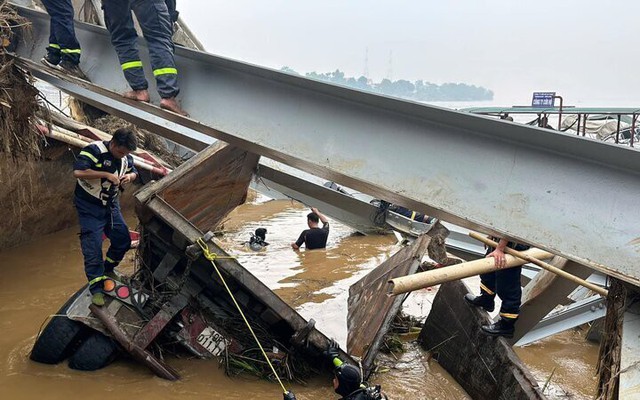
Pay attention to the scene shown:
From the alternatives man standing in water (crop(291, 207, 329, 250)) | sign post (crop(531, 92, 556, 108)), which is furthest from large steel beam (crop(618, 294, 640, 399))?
sign post (crop(531, 92, 556, 108))

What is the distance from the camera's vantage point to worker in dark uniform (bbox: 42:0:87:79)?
4172 millimetres

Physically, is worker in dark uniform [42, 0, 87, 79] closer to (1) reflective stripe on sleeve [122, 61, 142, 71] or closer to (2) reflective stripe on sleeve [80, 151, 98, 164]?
(2) reflective stripe on sleeve [80, 151, 98, 164]

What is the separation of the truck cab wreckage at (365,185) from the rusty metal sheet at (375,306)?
2 centimetres

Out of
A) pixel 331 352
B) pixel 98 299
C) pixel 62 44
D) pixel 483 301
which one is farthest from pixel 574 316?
pixel 62 44

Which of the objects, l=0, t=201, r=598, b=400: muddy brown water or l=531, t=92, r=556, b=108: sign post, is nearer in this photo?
l=0, t=201, r=598, b=400: muddy brown water

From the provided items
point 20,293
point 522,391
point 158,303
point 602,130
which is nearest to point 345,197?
point 158,303

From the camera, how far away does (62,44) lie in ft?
13.8

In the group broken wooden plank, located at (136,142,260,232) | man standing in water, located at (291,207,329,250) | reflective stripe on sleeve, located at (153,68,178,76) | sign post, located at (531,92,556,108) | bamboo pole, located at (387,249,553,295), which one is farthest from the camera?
man standing in water, located at (291,207,329,250)

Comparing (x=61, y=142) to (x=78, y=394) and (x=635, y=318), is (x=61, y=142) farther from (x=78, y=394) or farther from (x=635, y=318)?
(x=635, y=318)

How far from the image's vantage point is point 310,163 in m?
2.76

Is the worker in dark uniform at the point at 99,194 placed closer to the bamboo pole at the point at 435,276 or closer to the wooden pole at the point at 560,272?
the bamboo pole at the point at 435,276

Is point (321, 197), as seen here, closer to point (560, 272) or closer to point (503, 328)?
point (503, 328)

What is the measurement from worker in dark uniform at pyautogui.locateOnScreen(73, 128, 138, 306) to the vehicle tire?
0.93ft

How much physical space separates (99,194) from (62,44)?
126 centimetres
